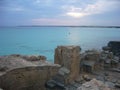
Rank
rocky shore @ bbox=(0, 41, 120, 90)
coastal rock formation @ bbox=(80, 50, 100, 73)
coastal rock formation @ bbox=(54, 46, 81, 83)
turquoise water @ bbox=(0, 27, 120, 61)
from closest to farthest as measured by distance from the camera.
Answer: rocky shore @ bbox=(0, 41, 120, 90)
coastal rock formation @ bbox=(54, 46, 81, 83)
coastal rock formation @ bbox=(80, 50, 100, 73)
turquoise water @ bbox=(0, 27, 120, 61)

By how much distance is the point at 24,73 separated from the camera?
10539 mm

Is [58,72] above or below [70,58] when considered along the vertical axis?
below

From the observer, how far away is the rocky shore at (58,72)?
396 inches

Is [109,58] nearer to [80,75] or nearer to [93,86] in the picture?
[80,75]

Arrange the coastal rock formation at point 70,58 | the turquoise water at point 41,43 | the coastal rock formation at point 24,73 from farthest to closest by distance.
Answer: the turquoise water at point 41,43, the coastal rock formation at point 70,58, the coastal rock formation at point 24,73

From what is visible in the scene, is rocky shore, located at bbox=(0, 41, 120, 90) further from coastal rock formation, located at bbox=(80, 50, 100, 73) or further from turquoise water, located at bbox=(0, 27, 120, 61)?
turquoise water, located at bbox=(0, 27, 120, 61)

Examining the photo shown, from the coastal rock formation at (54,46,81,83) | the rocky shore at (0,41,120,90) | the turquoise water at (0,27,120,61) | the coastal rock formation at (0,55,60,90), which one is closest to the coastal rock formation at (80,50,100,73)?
the rocky shore at (0,41,120,90)

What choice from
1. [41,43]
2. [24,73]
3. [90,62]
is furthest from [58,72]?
[41,43]

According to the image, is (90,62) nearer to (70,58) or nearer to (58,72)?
(70,58)

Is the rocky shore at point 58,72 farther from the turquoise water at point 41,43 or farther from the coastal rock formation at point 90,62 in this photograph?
the turquoise water at point 41,43

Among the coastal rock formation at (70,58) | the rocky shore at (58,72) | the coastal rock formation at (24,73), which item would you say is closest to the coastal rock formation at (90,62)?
the rocky shore at (58,72)

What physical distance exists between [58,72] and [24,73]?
2475 millimetres

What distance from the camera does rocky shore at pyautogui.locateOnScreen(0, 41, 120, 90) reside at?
33.0ft

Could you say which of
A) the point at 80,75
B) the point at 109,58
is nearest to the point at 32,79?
the point at 80,75
